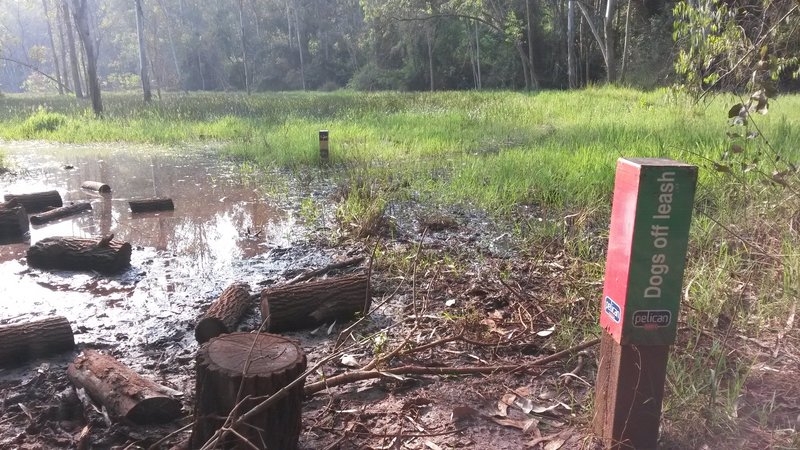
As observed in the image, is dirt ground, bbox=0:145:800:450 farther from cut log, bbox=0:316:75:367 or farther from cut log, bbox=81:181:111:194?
cut log, bbox=81:181:111:194

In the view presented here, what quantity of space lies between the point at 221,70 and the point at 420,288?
59.7 metres

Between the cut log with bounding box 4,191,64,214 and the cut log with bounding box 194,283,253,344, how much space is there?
4.69 meters

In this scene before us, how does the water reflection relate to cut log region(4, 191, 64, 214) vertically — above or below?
below

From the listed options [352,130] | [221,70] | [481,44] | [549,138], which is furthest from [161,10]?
[549,138]

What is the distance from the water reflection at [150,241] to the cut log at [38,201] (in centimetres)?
49

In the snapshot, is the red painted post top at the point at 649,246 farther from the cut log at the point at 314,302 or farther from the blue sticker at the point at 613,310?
the cut log at the point at 314,302

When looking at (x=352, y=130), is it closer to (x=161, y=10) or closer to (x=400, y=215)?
(x=400, y=215)

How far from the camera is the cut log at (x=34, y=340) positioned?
3.53 metres

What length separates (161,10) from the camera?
180ft

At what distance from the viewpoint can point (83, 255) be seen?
5.24 metres

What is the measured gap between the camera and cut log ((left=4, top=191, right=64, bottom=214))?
7277 mm

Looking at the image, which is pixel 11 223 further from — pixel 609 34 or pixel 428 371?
pixel 609 34

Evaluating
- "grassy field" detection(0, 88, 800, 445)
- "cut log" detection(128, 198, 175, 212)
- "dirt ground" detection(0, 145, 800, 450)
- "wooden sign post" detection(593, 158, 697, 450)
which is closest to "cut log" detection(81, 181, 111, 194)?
"cut log" detection(128, 198, 175, 212)

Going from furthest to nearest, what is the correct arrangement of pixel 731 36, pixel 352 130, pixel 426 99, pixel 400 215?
1. pixel 426 99
2. pixel 352 130
3. pixel 400 215
4. pixel 731 36
